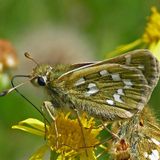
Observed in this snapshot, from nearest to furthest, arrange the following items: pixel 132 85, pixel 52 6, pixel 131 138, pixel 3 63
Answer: pixel 131 138 < pixel 132 85 < pixel 3 63 < pixel 52 6

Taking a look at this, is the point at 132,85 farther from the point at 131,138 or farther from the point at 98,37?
the point at 98,37

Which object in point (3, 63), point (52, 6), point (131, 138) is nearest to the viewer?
point (131, 138)

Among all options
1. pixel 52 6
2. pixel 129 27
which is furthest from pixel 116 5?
pixel 52 6

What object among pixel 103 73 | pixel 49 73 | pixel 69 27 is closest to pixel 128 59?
pixel 103 73

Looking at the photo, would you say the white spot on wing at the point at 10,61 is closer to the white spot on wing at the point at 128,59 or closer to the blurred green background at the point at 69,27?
the blurred green background at the point at 69,27

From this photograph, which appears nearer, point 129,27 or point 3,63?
point 3,63

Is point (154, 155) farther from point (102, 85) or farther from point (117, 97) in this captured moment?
point (102, 85)
